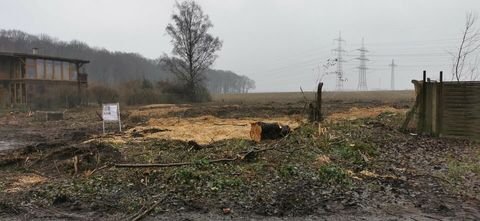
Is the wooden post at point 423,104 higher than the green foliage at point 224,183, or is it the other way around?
the wooden post at point 423,104

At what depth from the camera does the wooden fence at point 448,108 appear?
13.7 meters

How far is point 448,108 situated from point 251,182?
8.05 m

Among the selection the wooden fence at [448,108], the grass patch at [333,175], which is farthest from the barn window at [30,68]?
the grass patch at [333,175]

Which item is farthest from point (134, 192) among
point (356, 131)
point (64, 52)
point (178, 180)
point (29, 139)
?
point (64, 52)

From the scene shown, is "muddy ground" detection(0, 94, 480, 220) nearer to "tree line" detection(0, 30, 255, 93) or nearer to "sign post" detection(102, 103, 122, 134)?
"sign post" detection(102, 103, 122, 134)

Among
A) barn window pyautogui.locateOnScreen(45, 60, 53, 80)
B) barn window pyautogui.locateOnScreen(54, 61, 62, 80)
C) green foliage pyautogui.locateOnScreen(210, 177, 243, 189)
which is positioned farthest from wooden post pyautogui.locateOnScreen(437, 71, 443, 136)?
barn window pyautogui.locateOnScreen(54, 61, 62, 80)

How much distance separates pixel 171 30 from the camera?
61.3 m

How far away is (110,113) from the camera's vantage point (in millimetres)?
16578

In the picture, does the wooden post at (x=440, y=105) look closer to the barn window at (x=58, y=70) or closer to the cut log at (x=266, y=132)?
the cut log at (x=266, y=132)

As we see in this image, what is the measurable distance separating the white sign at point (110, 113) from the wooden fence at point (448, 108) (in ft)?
31.0

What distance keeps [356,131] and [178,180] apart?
25.3 feet

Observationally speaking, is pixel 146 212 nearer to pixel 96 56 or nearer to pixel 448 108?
pixel 448 108

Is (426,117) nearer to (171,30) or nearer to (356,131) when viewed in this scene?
(356,131)

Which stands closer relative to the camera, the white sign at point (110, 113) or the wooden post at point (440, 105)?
the wooden post at point (440, 105)
